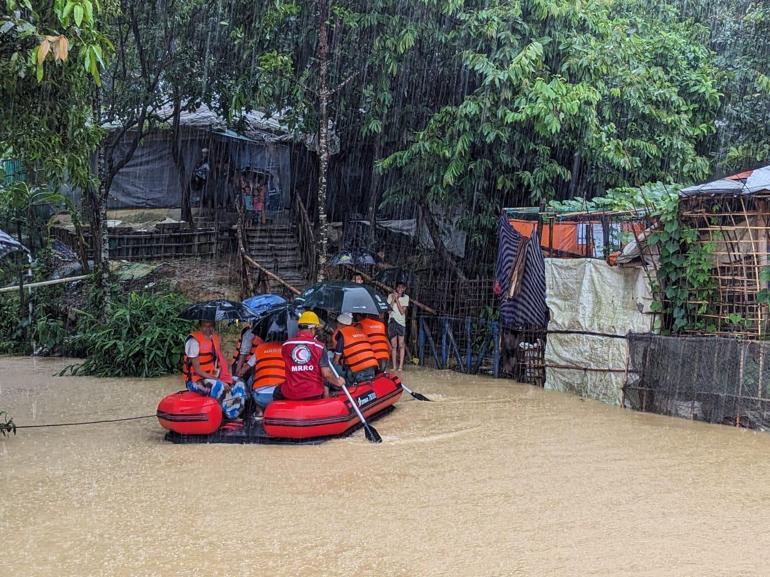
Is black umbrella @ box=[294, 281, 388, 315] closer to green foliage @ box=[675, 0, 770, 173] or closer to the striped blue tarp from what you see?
the striped blue tarp

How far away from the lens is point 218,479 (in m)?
7.99

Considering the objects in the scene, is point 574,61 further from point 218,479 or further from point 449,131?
point 218,479

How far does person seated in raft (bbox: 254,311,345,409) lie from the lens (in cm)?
912

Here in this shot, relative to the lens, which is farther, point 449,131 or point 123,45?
point 123,45

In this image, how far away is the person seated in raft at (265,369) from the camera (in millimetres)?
9891

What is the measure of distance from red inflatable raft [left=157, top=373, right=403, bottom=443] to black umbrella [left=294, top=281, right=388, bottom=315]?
1215 mm

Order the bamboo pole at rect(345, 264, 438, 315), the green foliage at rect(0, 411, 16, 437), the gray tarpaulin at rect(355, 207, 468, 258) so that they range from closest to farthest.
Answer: the green foliage at rect(0, 411, 16, 437) < the bamboo pole at rect(345, 264, 438, 315) < the gray tarpaulin at rect(355, 207, 468, 258)

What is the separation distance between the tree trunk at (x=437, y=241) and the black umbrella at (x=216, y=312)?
6562 millimetres

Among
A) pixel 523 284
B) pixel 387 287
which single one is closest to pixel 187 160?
pixel 387 287

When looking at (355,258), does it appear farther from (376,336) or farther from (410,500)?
(410,500)

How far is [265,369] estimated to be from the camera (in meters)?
10.1

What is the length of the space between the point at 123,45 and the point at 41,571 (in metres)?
12.9

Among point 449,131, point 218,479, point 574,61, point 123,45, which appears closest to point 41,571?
point 218,479

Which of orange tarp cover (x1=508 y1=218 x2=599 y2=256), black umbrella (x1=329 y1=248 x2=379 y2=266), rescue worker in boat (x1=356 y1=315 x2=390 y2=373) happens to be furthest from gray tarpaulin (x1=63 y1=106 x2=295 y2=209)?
rescue worker in boat (x1=356 y1=315 x2=390 y2=373)
